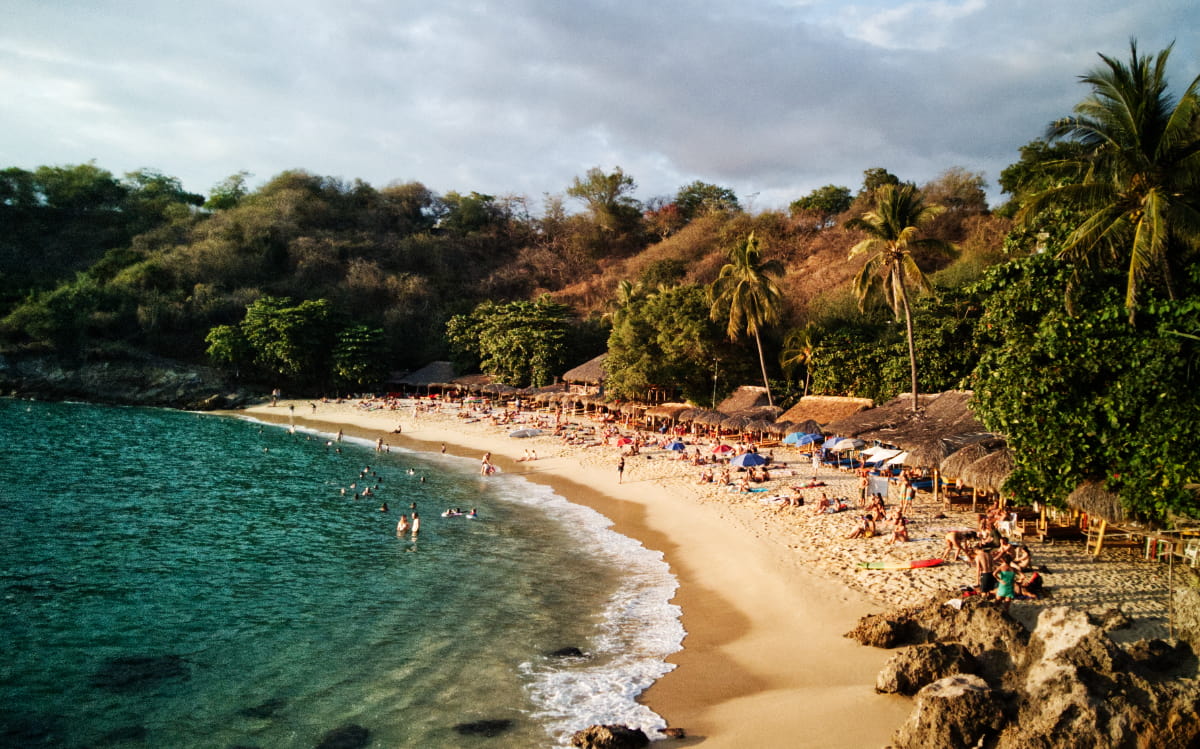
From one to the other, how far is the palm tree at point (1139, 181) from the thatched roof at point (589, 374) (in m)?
29.3

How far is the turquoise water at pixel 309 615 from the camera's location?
9.21 meters

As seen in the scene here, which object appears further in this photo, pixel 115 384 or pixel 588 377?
pixel 115 384

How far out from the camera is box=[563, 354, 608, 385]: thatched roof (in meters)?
40.7

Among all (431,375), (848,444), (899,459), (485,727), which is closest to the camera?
(485,727)

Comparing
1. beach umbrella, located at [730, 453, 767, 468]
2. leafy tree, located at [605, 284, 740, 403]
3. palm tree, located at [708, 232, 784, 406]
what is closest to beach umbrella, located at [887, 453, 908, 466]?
beach umbrella, located at [730, 453, 767, 468]

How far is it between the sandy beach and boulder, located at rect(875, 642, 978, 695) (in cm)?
20

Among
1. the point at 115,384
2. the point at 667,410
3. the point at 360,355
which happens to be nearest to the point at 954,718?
the point at 667,410

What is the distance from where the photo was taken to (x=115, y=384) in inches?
1993

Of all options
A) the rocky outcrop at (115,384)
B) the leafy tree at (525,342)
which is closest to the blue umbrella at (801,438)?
the leafy tree at (525,342)

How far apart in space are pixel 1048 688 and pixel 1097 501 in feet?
22.7

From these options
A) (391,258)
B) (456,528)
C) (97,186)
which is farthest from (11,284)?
(456,528)

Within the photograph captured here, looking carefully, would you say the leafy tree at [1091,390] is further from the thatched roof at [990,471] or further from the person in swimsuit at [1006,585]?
the person in swimsuit at [1006,585]

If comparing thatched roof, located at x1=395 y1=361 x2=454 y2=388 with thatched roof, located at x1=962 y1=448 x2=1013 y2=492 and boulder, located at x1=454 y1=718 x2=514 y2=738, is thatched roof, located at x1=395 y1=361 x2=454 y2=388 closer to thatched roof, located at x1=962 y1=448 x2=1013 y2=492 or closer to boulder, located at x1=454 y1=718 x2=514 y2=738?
thatched roof, located at x1=962 y1=448 x2=1013 y2=492

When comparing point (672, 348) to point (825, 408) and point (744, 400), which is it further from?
point (825, 408)
